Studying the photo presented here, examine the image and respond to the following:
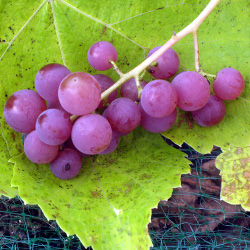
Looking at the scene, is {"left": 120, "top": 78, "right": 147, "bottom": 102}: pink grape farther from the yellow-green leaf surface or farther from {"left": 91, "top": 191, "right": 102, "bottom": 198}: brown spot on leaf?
the yellow-green leaf surface

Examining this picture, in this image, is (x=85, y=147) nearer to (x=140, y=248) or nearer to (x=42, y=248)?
(x=140, y=248)

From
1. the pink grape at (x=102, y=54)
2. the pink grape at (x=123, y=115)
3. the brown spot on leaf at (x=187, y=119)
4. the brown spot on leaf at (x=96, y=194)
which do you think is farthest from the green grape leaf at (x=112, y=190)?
the pink grape at (x=102, y=54)

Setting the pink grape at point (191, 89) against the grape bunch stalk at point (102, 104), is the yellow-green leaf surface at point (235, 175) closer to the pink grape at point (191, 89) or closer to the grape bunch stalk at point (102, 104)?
the grape bunch stalk at point (102, 104)

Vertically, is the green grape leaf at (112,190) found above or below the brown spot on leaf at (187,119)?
below

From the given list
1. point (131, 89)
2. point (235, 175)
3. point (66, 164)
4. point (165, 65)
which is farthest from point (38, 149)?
point (235, 175)

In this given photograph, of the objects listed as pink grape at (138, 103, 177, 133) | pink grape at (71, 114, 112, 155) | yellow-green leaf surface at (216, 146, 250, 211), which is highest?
pink grape at (71, 114, 112, 155)

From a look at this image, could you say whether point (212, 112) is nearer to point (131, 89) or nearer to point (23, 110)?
point (131, 89)

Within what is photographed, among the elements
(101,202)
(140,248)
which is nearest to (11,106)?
(101,202)

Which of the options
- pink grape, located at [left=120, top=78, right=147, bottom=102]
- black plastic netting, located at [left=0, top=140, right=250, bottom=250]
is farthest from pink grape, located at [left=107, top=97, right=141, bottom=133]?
black plastic netting, located at [left=0, top=140, right=250, bottom=250]
